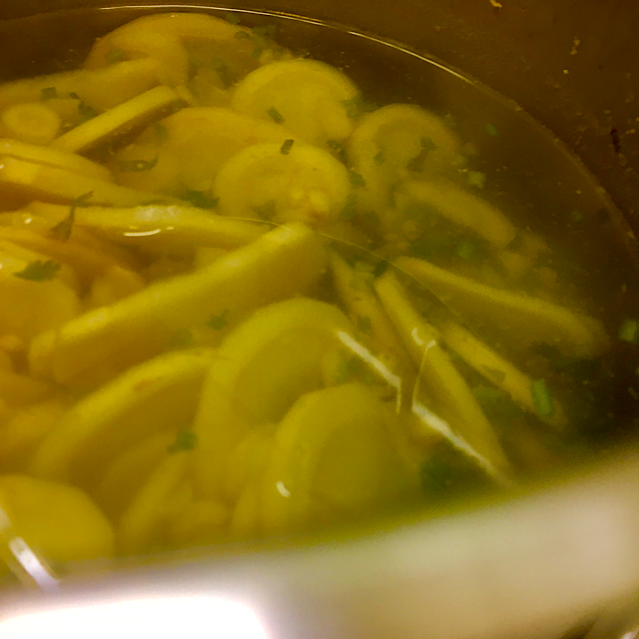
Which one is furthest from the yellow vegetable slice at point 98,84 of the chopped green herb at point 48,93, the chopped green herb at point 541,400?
the chopped green herb at point 541,400

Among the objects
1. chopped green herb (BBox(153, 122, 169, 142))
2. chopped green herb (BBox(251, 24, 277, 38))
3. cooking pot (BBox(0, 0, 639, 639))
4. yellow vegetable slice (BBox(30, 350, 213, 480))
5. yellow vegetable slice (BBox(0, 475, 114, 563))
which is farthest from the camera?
chopped green herb (BBox(251, 24, 277, 38))

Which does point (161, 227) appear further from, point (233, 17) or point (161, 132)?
point (233, 17)

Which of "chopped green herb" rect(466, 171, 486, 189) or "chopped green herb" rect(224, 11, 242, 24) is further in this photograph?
"chopped green herb" rect(224, 11, 242, 24)

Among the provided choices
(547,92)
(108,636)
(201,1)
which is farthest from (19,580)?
(201,1)

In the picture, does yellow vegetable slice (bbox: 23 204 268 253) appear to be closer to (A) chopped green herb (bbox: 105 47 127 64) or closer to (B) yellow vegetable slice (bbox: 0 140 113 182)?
(B) yellow vegetable slice (bbox: 0 140 113 182)

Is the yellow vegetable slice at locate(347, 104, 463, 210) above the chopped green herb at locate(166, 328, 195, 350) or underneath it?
above

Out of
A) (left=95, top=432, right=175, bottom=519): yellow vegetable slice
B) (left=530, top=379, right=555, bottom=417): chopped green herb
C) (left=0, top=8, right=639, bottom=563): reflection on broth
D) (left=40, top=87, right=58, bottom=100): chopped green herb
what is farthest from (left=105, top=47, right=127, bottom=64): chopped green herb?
(left=530, top=379, right=555, bottom=417): chopped green herb

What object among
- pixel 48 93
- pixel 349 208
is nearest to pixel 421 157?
pixel 349 208

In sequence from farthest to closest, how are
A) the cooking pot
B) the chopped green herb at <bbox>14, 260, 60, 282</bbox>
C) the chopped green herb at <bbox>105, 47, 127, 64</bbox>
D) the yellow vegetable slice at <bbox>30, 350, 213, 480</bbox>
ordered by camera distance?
the chopped green herb at <bbox>105, 47, 127, 64</bbox> → the chopped green herb at <bbox>14, 260, 60, 282</bbox> → the yellow vegetable slice at <bbox>30, 350, 213, 480</bbox> → the cooking pot
